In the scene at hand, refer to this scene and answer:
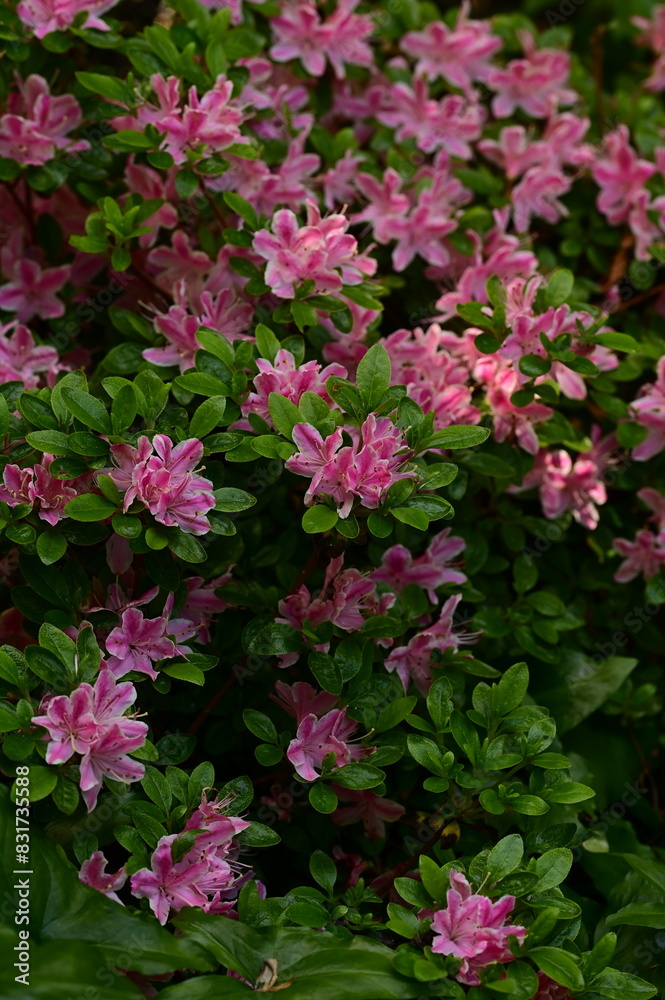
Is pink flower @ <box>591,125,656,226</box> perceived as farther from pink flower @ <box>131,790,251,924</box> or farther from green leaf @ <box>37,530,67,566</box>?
pink flower @ <box>131,790,251,924</box>

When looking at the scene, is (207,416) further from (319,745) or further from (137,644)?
(319,745)

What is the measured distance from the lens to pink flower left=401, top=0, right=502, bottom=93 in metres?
2.45

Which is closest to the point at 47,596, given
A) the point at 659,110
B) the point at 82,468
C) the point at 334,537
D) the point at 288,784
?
the point at 82,468

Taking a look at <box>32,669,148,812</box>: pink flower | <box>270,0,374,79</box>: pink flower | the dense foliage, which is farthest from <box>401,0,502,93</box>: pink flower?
<box>32,669,148,812</box>: pink flower

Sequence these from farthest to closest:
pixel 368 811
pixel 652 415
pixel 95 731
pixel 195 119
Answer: pixel 652 415
pixel 195 119
pixel 368 811
pixel 95 731

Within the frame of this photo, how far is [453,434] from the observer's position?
154 cm

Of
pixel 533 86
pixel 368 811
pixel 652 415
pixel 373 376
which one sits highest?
pixel 533 86

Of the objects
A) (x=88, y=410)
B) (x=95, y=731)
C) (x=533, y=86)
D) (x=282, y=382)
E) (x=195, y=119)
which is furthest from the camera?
(x=533, y=86)

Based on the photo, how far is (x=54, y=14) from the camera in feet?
6.30

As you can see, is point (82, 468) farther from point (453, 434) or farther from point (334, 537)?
point (453, 434)

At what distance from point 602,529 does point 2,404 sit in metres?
1.31

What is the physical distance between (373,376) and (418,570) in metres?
0.41

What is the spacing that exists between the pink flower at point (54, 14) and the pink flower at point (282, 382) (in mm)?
835

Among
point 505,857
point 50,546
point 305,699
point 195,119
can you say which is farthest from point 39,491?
point 505,857
